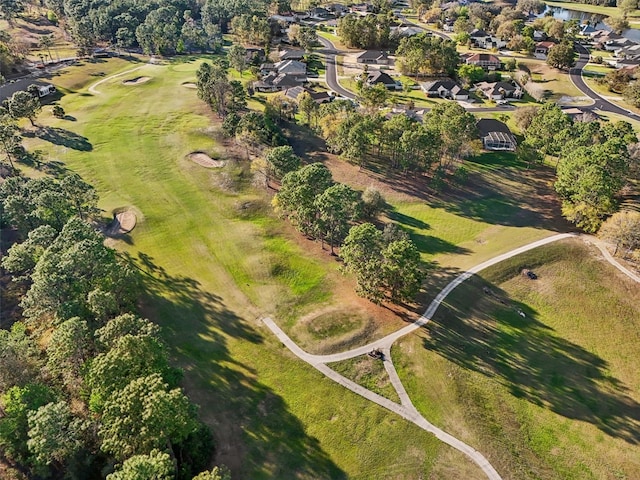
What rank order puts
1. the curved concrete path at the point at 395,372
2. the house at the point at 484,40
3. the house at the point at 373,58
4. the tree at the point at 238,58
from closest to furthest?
the curved concrete path at the point at 395,372
the tree at the point at 238,58
the house at the point at 373,58
the house at the point at 484,40

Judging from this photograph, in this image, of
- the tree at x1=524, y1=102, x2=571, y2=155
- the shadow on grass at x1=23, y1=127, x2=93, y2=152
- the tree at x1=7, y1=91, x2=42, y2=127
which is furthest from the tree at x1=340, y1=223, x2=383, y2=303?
the tree at x1=7, y1=91, x2=42, y2=127

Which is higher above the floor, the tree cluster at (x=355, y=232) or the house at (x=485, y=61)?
the house at (x=485, y=61)

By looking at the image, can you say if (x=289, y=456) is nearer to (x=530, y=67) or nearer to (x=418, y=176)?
(x=418, y=176)

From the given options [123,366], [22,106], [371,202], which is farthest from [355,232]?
[22,106]

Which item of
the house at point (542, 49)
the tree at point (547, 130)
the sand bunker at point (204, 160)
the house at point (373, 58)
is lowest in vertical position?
the sand bunker at point (204, 160)

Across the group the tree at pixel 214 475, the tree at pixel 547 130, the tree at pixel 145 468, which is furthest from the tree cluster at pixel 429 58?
the tree at pixel 145 468

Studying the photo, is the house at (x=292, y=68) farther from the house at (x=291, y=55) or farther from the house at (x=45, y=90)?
the house at (x=45, y=90)

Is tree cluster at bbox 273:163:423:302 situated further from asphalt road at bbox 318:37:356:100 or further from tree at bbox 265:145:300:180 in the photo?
asphalt road at bbox 318:37:356:100
